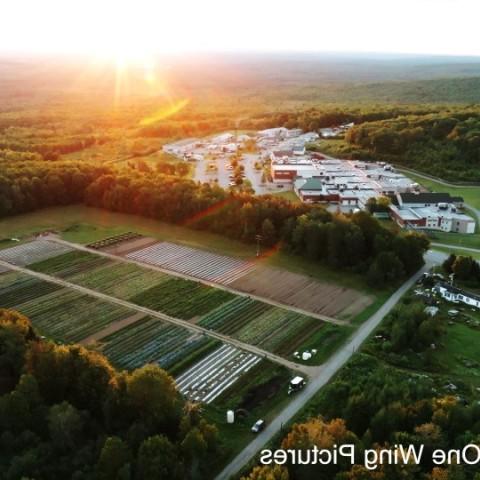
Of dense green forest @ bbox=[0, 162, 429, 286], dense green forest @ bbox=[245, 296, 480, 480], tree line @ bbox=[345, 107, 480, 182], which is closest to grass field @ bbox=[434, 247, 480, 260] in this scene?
dense green forest @ bbox=[0, 162, 429, 286]

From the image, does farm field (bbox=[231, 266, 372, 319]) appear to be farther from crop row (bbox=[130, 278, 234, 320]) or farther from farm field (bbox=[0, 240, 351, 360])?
crop row (bbox=[130, 278, 234, 320])

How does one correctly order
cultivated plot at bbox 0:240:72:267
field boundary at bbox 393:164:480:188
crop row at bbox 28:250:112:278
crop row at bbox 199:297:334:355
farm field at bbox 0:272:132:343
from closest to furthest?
crop row at bbox 199:297:334:355 < farm field at bbox 0:272:132:343 < crop row at bbox 28:250:112:278 < cultivated plot at bbox 0:240:72:267 < field boundary at bbox 393:164:480:188

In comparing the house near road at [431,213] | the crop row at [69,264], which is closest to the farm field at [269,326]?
the crop row at [69,264]

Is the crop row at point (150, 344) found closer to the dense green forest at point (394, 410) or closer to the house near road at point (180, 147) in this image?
the dense green forest at point (394, 410)

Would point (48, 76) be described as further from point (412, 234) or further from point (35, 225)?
point (412, 234)

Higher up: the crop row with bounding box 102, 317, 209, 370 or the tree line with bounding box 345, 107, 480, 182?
the tree line with bounding box 345, 107, 480, 182

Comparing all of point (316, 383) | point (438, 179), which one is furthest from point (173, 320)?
point (438, 179)

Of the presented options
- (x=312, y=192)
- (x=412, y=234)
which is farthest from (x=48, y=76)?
(x=412, y=234)
